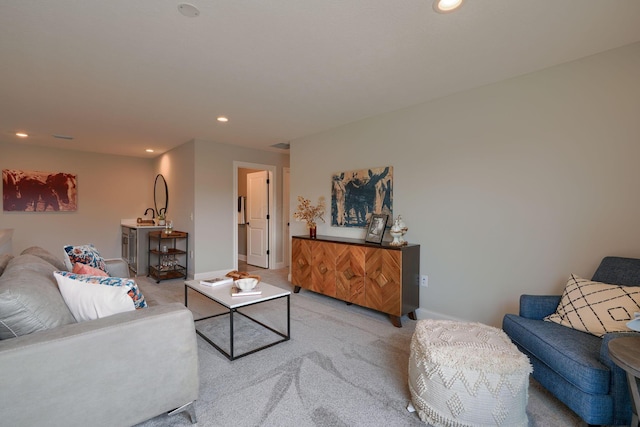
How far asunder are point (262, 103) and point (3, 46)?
1.97 metres

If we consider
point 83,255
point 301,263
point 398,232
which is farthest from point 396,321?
point 83,255

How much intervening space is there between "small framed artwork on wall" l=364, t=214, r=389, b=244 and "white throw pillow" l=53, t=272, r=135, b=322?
246 cm

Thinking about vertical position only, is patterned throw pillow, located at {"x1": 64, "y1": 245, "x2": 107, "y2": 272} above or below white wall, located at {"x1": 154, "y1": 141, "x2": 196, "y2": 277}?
below

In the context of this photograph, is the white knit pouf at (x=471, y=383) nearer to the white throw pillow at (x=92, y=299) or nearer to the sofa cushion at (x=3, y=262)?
the white throw pillow at (x=92, y=299)

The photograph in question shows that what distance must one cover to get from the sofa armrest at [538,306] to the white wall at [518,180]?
0.46 meters

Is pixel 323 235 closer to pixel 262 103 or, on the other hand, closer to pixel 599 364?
pixel 262 103

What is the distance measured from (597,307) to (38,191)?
306 inches

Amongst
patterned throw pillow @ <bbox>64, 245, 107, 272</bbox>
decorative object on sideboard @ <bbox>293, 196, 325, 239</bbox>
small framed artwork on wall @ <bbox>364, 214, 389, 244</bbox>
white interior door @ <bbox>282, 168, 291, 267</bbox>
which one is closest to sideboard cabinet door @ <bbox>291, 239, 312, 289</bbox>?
decorative object on sideboard @ <bbox>293, 196, 325, 239</bbox>

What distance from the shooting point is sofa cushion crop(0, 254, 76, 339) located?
132cm

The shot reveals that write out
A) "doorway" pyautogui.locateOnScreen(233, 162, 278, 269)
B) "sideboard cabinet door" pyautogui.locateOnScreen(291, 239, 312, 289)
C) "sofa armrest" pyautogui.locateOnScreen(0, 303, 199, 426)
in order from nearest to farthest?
1. "sofa armrest" pyautogui.locateOnScreen(0, 303, 199, 426)
2. "sideboard cabinet door" pyautogui.locateOnScreen(291, 239, 312, 289)
3. "doorway" pyautogui.locateOnScreen(233, 162, 278, 269)

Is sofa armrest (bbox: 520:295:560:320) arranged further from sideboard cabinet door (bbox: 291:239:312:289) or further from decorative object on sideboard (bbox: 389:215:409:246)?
sideboard cabinet door (bbox: 291:239:312:289)

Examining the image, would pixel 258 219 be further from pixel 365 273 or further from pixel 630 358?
pixel 630 358

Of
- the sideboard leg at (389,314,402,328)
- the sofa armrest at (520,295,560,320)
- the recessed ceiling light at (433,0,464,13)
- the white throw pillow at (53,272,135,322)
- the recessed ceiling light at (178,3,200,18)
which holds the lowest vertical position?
the sideboard leg at (389,314,402,328)

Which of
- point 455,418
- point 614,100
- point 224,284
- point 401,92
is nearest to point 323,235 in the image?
point 224,284
